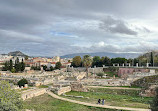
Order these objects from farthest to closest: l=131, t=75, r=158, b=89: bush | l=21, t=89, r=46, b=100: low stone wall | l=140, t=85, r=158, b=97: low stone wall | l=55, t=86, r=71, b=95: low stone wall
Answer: l=131, t=75, r=158, b=89: bush < l=55, t=86, r=71, b=95: low stone wall < l=140, t=85, r=158, b=97: low stone wall < l=21, t=89, r=46, b=100: low stone wall

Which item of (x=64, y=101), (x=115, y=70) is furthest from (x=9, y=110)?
(x=115, y=70)

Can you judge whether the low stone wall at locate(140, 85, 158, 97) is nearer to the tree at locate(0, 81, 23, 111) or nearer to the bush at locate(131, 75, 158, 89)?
the bush at locate(131, 75, 158, 89)

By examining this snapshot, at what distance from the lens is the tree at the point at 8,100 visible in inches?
430

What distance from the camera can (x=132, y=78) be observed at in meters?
38.5

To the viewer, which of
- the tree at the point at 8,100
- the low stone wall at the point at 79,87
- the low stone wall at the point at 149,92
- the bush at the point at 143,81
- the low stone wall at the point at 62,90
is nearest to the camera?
the tree at the point at 8,100

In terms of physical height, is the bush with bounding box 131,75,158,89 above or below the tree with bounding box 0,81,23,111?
below

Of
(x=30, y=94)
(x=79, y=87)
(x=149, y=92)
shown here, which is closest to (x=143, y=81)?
(x=149, y=92)

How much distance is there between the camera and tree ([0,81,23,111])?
430 inches

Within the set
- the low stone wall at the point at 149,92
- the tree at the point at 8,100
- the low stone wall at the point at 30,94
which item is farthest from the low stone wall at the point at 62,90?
the tree at the point at 8,100

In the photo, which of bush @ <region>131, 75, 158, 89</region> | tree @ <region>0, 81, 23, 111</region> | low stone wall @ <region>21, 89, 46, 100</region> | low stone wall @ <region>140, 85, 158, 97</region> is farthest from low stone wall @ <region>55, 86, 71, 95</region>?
tree @ <region>0, 81, 23, 111</region>

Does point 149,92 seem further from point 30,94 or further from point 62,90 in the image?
point 30,94

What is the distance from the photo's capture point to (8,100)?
11.7 metres

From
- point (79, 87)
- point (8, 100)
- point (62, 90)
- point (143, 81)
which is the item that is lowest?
point (62, 90)

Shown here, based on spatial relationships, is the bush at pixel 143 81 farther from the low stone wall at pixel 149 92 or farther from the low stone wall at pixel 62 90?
the low stone wall at pixel 62 90
